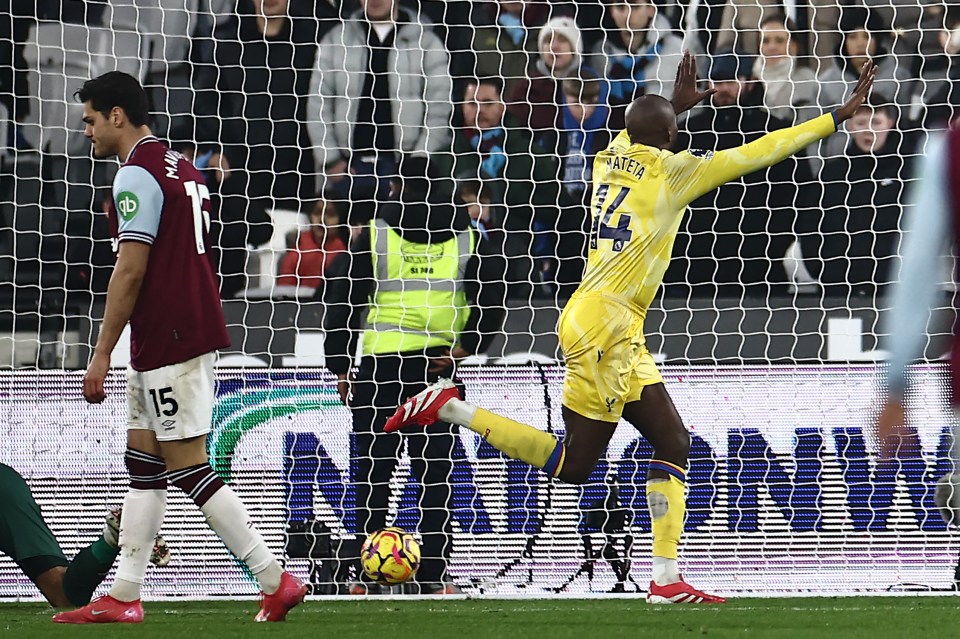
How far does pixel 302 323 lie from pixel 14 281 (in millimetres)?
1509

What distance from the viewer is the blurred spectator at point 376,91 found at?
290 inches

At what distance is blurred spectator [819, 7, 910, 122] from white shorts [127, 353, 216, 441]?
445 cm

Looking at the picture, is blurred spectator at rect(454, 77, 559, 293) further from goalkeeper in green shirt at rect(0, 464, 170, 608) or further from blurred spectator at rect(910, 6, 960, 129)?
goalkeeper in green shirt at rect(0, 464, 170, 608)

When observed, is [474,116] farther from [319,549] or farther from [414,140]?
[319,549]

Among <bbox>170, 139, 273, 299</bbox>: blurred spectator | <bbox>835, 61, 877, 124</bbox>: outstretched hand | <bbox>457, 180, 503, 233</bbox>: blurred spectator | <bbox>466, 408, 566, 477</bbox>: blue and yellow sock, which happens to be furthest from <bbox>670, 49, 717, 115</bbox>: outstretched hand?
<bbox>170, 139, 273, 299</bbox>: blurred spectator

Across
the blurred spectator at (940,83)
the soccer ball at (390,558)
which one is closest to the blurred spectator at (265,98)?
the soccer ball at (390,558)

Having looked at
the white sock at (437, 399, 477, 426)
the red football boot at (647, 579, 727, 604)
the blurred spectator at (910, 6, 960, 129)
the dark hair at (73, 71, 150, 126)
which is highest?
the blurred spectator at (910, 6, 960, 129)

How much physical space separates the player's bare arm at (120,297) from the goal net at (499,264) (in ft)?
6.44

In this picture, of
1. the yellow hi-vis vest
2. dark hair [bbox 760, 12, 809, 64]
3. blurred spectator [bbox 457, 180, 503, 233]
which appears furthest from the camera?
dark hair [bbox 760, 12, 809, 64]

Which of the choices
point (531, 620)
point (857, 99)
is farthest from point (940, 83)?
point (531, 620)

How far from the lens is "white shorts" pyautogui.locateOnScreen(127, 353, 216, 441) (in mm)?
4363

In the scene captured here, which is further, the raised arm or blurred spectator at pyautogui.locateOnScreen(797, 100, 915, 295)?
blurred spectator at pyautogui.locateOnScreen(797, 100, 915, 295)

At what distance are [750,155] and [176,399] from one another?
83.5 inches

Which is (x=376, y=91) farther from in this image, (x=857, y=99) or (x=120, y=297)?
(x=120, y=297)
